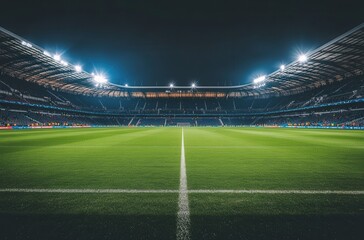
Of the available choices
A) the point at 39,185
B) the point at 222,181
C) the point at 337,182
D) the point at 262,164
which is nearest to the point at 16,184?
the point at 39,185

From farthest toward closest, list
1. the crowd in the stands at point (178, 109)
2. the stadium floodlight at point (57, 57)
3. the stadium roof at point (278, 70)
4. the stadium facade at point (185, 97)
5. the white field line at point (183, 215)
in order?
1. the crowd in the stands at point (178, 109)
2. the stadium facade at point (185, 97)
3. the stadium floodlight at point (57, 57)
4. the stadium roof at point (278, 70)
5. the white field line at point (183, 215)

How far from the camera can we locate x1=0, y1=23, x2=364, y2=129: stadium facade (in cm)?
4059

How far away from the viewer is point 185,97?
9694cm

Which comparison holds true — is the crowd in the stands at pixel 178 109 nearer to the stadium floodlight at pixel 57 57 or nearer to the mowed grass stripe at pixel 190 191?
the stadium floodlight at pixel 57 57

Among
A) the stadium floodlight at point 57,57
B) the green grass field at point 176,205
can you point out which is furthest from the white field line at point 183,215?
the stadium floodlight at point 57,57

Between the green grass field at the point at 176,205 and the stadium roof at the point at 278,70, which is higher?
the stadium roof at the point at 278,70

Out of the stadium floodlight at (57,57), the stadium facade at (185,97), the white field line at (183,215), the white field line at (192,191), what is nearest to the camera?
the white field line at (183,215)

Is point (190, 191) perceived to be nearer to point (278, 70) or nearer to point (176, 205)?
point (176, 205)

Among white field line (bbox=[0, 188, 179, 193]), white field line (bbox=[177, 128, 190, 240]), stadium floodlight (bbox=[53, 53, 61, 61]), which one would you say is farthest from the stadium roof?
white field line (bbox=[177, 128, 190, 240])

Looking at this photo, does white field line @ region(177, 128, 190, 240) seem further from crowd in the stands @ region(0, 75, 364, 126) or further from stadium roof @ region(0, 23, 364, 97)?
crowd in the stands @ region(0, 75, 364, 126)

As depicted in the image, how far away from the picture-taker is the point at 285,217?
2793mm

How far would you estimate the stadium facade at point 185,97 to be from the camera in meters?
40.6

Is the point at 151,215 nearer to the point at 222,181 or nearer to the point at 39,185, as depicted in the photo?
the point at 222,181

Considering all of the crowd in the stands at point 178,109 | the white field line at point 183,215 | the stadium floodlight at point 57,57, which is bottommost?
the white field line at point 183,215
